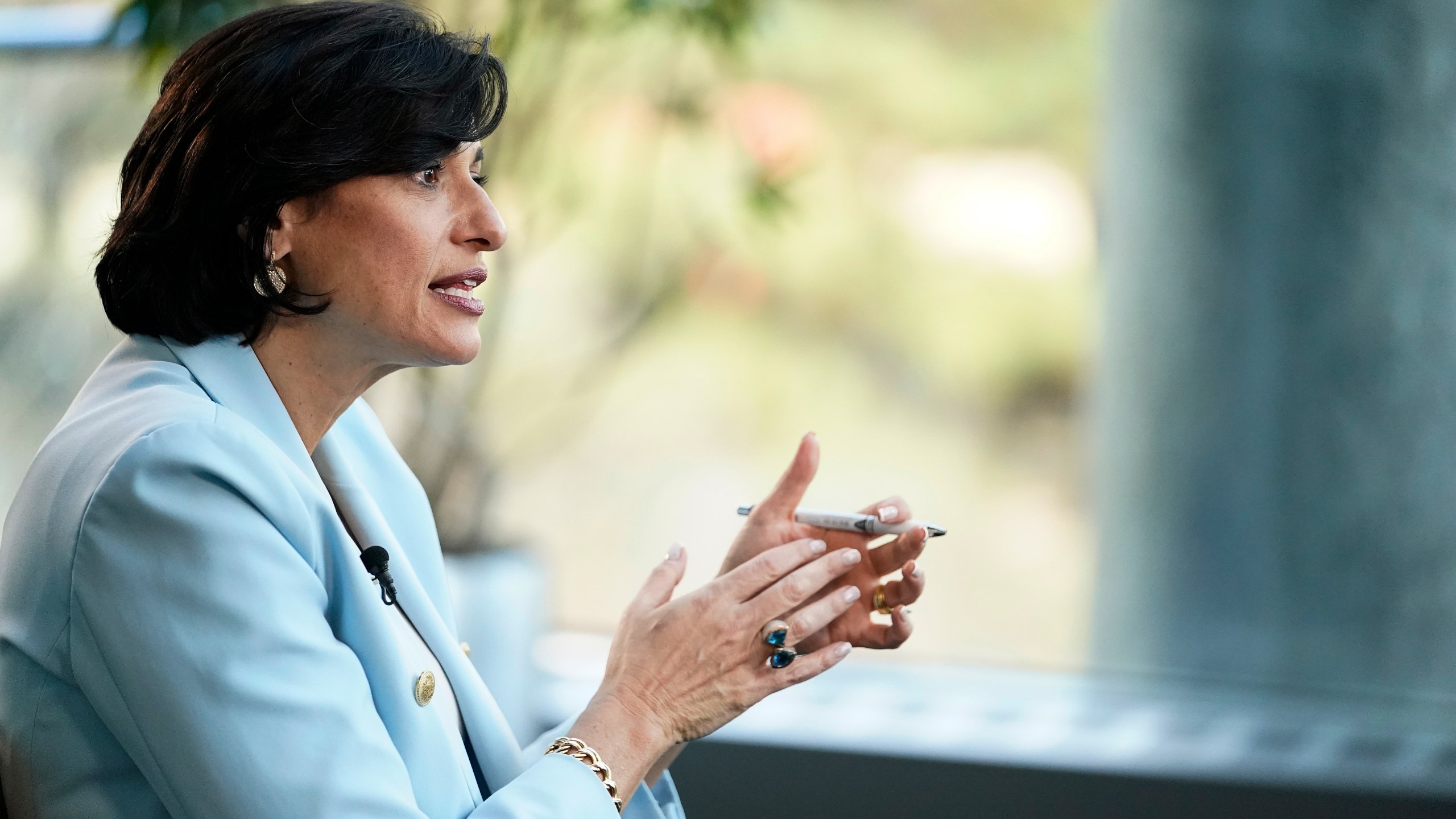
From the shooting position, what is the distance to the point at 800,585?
1312 millimetres

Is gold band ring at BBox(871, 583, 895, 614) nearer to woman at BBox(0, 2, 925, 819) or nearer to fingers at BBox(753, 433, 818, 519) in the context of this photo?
woman at BBox(0, 2, 925, 819)

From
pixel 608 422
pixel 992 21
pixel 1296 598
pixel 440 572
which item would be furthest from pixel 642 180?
pixel 1296 598

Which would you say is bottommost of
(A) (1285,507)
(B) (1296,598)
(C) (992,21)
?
(B) (1296,598)

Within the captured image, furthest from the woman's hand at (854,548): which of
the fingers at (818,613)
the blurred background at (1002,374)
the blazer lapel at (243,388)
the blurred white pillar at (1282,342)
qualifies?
the blurred white pillar at (1282,342)

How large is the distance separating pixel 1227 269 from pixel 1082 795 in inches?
42.9

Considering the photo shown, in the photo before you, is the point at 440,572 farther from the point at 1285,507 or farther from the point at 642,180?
the point at 1285,507

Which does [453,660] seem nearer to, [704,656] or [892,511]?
[704,656]

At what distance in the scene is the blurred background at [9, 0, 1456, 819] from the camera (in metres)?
2.37

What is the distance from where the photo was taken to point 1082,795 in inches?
93.0

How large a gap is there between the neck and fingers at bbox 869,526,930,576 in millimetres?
625

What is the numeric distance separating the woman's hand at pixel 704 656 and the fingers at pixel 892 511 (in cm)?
14

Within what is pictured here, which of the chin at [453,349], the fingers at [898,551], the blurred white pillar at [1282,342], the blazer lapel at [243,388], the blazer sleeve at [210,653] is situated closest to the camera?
the blazer sleeve at [210,653]

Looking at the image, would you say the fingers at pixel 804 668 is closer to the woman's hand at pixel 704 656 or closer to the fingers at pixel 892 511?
the woman's hand at pixel 704 656

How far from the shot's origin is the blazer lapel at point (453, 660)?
1.34 meters
